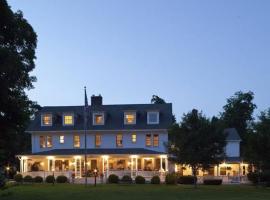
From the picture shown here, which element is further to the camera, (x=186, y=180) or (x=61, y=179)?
(x=61, y=179)

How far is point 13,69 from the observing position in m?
24.3

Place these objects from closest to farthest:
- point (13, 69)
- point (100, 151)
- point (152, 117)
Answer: point (13, 69) < point (100, 151) < point (152, 117)

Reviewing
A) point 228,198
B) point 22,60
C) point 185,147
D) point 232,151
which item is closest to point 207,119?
point 185,147

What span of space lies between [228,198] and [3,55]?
20.8m

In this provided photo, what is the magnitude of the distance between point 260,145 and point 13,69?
32.6 m

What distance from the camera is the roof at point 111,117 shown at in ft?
228

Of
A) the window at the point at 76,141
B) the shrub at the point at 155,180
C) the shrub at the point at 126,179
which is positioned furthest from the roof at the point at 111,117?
the shrub at the point at 155,180

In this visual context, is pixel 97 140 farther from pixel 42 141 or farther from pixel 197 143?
pixel 197 143

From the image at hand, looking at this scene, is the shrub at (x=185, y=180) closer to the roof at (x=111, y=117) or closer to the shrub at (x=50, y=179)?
the roof at (x=111, y=117)

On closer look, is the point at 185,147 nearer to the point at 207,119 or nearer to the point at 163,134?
the point at 207,119

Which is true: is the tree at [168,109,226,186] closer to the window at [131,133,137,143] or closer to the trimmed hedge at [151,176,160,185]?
the trimmed hedge at [151,176,160,185]

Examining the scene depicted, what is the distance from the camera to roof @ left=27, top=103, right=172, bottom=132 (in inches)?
2739

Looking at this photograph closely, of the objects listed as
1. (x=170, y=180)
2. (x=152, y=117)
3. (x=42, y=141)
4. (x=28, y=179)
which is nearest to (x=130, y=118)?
(x=152, y=117)

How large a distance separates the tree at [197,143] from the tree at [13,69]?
2989 cm
